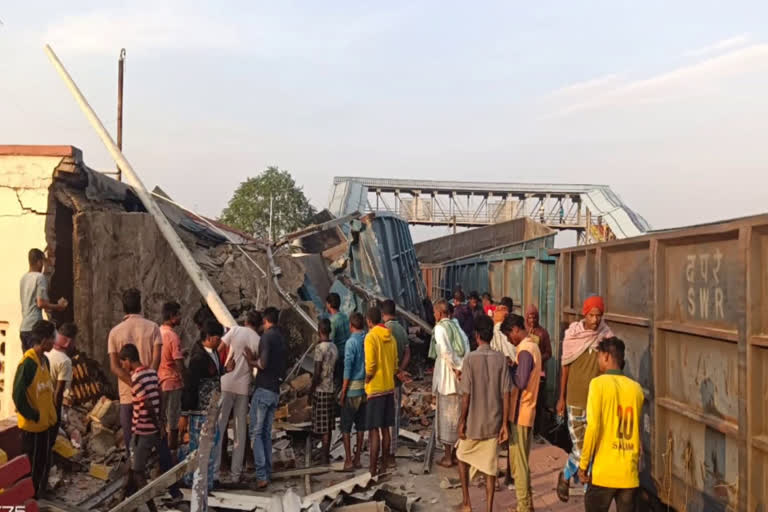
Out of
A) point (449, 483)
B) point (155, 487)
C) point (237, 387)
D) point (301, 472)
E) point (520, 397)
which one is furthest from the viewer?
point (301, 472)

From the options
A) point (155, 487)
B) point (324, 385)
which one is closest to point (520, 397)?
point (324, 385)

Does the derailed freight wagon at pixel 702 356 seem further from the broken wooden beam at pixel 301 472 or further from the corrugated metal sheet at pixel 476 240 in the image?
the corrugated metal sheet at pixel 476 240

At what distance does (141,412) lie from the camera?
208 inches

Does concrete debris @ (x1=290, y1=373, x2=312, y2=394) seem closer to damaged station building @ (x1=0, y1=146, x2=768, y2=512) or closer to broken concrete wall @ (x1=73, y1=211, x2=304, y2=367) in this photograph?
damaged station building @ (x1=0, y1=146, x2=768, y2=512)

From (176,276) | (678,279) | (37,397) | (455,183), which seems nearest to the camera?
(678,279)

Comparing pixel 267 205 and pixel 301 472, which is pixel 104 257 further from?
pixel 267 205

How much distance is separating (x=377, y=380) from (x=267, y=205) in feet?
106

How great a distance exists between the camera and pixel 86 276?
7.90 metres

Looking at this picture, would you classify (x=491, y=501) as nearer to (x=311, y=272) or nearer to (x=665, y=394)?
(x=665, y=394)

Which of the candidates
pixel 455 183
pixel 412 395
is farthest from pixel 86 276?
pixel 455 183

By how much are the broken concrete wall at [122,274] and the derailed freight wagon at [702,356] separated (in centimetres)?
594

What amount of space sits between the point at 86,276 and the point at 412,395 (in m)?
5.49

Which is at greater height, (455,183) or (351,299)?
(455,183)

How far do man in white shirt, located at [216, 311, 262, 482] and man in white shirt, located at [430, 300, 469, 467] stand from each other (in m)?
1.95
